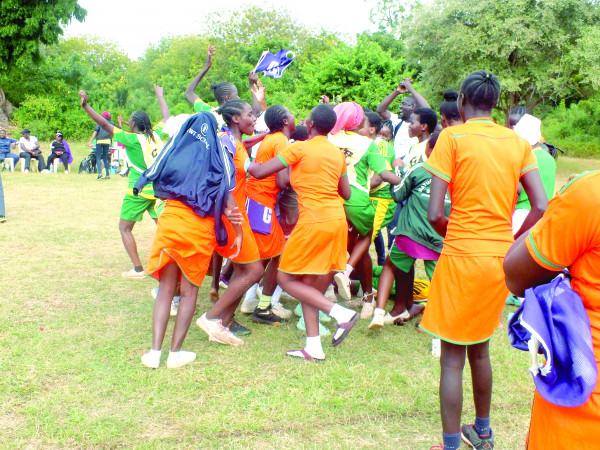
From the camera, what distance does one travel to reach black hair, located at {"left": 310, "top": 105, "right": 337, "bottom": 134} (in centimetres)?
442

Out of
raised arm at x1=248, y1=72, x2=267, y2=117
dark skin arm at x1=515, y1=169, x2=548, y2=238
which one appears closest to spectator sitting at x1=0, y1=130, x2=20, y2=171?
raised arm at x1=248, y1=72, x2=267, y2=117

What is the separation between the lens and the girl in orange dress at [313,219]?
14.5 feet

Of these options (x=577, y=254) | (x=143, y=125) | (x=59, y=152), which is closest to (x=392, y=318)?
(x=143, y=125)

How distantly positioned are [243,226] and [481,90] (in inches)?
92.3

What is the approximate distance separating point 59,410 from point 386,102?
5739mm

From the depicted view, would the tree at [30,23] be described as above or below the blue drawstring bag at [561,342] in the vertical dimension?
above

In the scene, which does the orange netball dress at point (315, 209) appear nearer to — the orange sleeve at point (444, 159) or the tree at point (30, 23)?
the orange sleeve at point (444, 159)

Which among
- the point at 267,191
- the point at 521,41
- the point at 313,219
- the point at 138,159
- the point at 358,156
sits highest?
the point at 521,41

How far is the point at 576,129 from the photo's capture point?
3262 centimetres

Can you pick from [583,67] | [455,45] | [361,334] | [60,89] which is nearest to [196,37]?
[60,89]

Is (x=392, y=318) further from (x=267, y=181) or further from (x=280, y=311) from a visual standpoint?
(x=267, y=181)

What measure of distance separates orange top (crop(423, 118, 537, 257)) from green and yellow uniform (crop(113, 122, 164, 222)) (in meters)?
4.04

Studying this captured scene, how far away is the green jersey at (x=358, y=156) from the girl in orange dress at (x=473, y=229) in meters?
2.01

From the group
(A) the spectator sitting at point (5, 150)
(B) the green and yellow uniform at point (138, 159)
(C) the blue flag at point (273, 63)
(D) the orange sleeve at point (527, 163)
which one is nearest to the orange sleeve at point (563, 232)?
(D) the orange sleeve at point (527, 163)
